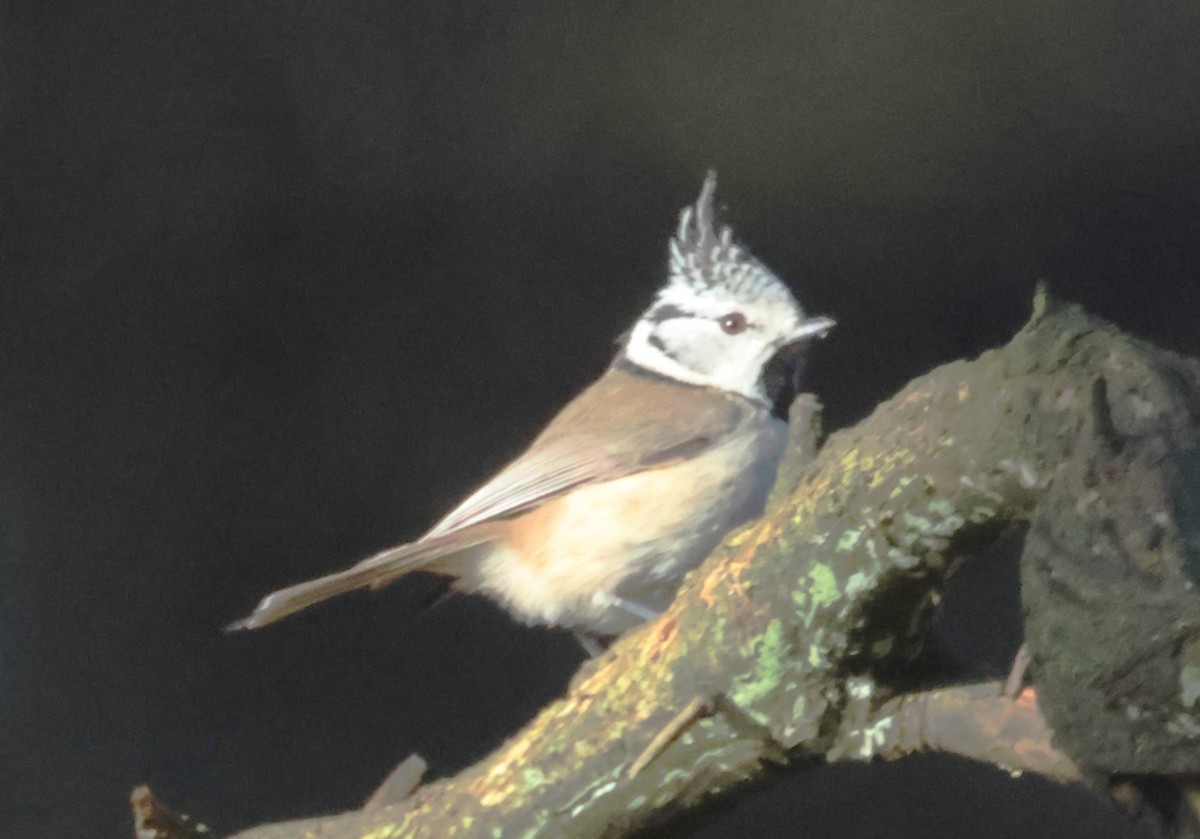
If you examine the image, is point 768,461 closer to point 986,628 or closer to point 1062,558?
point 986,628

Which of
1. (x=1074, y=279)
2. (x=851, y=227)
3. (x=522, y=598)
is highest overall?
(x=851, y=227)

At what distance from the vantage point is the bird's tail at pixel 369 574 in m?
1.09

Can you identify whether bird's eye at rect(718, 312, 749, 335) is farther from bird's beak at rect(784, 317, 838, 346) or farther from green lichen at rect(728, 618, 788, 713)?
green lichen at rect(728, 618, 788, 713)

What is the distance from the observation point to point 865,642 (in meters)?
0.71

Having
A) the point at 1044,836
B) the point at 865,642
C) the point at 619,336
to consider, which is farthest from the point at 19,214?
→ the point at 1044,836

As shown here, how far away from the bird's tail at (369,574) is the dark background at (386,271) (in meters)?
0.02

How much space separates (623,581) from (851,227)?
42 centimetres

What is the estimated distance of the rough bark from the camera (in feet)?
1.95

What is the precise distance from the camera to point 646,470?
3.37ft

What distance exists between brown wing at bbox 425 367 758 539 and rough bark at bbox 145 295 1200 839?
0.82 feet

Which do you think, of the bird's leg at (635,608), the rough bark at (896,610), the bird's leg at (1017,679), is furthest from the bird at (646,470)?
the bird's leg at (1017,679)

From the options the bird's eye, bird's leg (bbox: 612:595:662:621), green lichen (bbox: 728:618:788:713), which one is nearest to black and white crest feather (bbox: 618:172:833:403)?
the bird's eye

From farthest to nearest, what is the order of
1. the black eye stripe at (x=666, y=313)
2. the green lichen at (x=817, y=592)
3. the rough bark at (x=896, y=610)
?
the black eye stripe at (x=666, y=313)
the green lichen at (x=817, y=592)
the rough bark at (x=896, y=610)

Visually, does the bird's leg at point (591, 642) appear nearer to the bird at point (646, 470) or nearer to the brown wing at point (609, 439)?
the bird at point (646, 470)
